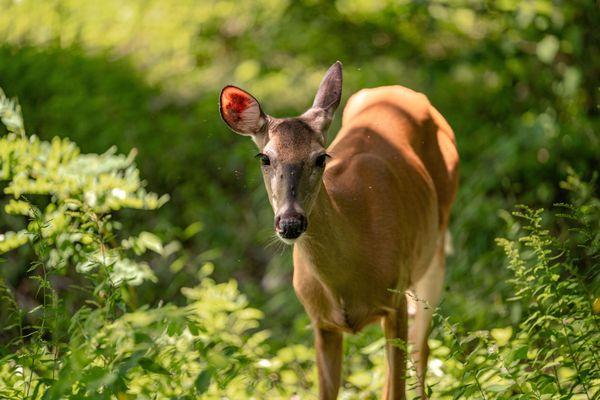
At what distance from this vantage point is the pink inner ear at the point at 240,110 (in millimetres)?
4645

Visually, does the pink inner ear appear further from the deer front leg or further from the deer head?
the deer front leg

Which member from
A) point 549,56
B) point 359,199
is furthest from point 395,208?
point 549,56

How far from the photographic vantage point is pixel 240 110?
4.69 meters

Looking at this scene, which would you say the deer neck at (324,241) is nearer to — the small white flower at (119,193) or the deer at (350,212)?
the deer at (350,212)

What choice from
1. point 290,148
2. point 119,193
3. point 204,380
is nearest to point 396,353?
point 290,148

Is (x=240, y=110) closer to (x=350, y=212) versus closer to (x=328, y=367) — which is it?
(x=350, y=212)

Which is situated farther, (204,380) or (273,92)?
(273,92)

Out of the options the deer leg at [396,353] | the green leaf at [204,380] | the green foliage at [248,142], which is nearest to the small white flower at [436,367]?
the green foliage at [248,142]

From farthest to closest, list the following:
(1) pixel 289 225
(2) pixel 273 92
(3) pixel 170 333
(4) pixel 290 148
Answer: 1. (2) pixel 273 92
2. (4) pixel 290 148
3. (1) pixel 289 225
4. (3) pixel 170 333

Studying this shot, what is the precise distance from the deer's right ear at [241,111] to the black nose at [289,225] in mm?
653

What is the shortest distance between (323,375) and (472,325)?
165cm

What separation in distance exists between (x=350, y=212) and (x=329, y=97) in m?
0.50

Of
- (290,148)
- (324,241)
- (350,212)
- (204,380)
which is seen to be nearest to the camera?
(204,380)

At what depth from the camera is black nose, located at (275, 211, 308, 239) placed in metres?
4.12
